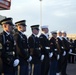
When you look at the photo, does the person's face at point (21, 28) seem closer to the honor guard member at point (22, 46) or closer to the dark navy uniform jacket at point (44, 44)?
the honor guard member at point (22, 46)

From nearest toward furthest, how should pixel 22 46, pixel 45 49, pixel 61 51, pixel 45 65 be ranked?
pixel 22 46 < pixel 45 49 < pixel 45 65 < pixel 61 51

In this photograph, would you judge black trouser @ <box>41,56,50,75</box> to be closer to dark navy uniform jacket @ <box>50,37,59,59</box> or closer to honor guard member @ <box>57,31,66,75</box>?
dark navy uniform jacket @ <box>50,37,59,59</box>

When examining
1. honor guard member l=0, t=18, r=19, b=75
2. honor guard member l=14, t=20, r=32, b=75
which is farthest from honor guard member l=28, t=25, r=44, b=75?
honor guard member l=0, t=18, r=19, b=75

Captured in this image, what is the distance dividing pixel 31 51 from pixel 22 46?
0.94 meters

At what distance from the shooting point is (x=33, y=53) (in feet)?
26.2

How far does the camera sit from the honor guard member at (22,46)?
22.5ft

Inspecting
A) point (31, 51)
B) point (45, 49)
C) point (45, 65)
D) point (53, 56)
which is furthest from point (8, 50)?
point (53, 56)

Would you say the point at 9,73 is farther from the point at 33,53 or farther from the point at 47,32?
the point at 47,32

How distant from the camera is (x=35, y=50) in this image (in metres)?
7.93

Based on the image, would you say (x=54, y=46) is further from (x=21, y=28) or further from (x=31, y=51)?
(x=21, y=28)

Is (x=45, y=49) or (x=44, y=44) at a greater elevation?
(x=44, y=44)

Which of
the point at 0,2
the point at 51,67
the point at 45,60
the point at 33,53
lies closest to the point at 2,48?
the point at 33,53

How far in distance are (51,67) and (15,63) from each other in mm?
3350

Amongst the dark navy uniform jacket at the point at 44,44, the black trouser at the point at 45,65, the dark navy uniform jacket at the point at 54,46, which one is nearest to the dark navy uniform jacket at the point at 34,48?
the dark navy uniform jacket at the point at 44,44
